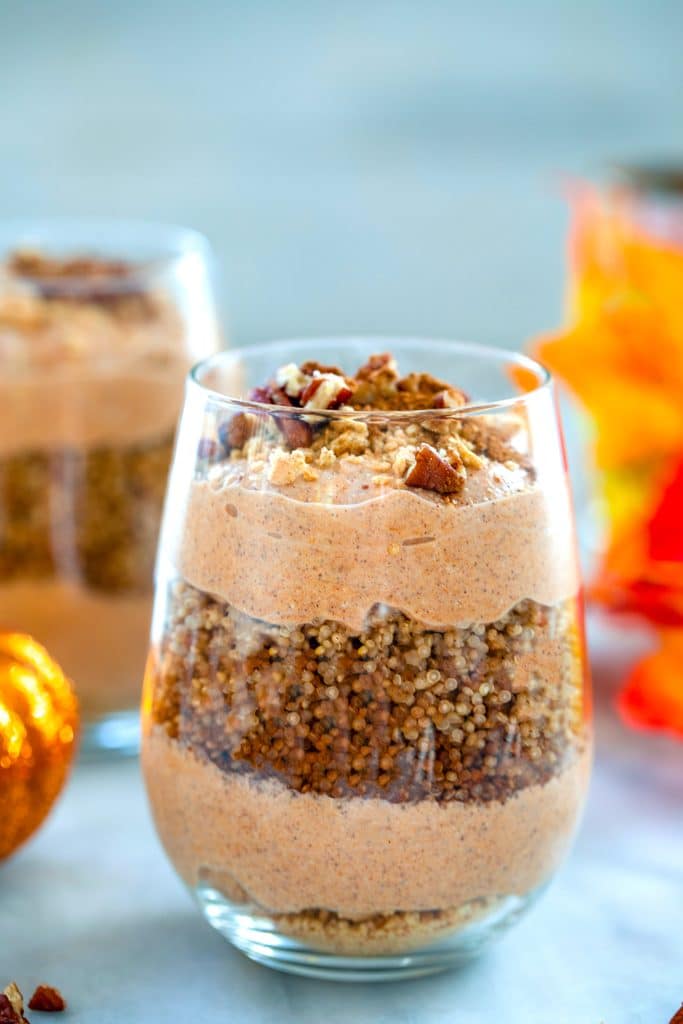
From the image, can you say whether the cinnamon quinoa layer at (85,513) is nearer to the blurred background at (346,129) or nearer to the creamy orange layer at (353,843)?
the creamy orange layer at (353,843)

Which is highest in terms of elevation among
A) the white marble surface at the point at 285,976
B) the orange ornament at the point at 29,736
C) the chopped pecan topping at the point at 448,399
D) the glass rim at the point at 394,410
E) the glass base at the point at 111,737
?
the glass rim at the point at 394,410

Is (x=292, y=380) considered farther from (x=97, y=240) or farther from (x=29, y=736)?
(x=97, y=240)

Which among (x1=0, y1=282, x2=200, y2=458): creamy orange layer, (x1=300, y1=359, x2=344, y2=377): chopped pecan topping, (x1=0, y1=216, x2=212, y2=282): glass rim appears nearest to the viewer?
(x1=300, y1=359, x2=344, y2=377): chopped pecan topping

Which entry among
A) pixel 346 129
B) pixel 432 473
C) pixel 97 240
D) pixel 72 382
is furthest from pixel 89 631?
pixel 346 129

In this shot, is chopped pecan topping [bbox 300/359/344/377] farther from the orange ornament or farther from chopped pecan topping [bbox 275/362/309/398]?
the orange ornament

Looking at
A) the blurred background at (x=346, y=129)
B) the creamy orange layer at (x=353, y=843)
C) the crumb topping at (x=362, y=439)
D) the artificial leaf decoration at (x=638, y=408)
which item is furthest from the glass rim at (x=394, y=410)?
the blurred background at (x=346, y=129)

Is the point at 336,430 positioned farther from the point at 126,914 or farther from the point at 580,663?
the point at 126,914

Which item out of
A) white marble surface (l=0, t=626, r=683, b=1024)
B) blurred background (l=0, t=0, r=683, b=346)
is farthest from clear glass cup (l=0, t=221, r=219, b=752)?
blurred background (l=0, t=0, r=683, b=346)
